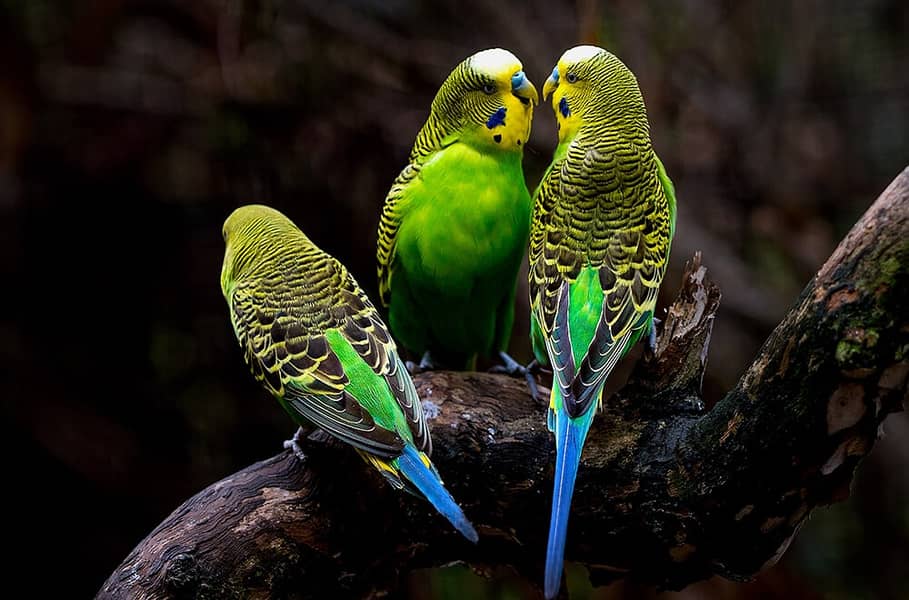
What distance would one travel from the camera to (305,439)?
2.69m

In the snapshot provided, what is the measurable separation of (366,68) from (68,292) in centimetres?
222

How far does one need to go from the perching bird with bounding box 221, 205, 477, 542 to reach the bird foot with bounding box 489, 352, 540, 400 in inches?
22.6

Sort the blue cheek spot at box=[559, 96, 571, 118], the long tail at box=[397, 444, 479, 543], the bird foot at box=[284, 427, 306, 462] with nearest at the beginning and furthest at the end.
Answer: the long tail at box=[397, 444, 479, 543], the bird foot at box=[284, 427, 306, 462], the blue cheek spot at box=[559, 96, 571, 118]

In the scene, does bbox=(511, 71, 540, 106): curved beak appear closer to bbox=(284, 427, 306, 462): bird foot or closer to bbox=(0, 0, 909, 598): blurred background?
Answer: bbox=(284, 427, 306, 462): bird foot

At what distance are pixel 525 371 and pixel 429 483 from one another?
96 centimetres

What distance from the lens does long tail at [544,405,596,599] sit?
2.22 meters

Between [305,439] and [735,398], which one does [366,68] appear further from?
[735,398]

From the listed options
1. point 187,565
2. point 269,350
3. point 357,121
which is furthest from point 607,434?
point 357,121

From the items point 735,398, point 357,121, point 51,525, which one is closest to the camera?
point 735,398

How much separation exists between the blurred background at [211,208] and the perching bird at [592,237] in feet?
7.98

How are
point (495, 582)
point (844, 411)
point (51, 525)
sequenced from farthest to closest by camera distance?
1. point (51, 525)
2. point (495, 582)
3. point (844, 411)

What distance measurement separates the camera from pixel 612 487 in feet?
8.59

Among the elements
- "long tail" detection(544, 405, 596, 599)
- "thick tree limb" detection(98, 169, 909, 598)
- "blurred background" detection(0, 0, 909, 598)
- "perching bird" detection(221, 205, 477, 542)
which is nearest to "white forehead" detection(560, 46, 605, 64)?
"thick tree limb" detection(98, 169, 909, 598)

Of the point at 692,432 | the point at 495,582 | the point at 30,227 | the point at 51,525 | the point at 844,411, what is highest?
the point at 844,411
